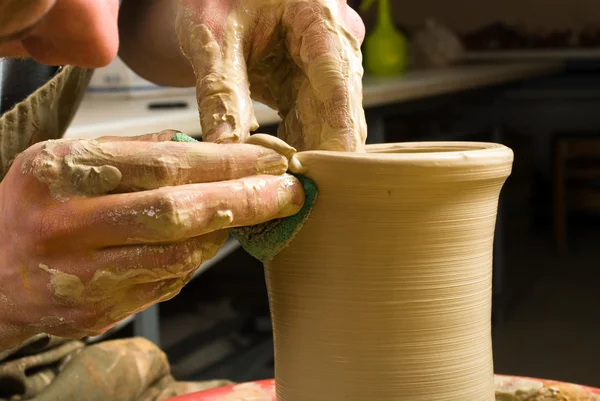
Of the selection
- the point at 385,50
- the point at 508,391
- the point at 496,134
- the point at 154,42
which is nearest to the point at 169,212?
the point at 508,391

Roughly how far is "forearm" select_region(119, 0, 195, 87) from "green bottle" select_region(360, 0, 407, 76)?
2507mm

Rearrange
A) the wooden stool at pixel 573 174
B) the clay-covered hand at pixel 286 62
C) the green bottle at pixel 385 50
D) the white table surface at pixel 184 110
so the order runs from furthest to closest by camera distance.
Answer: the wooden stool at pixel 573 174 → the green bottle at pixel 385 50 → the white table surface at pixel 184 110 → the clay-covered hand at pixel 286 62

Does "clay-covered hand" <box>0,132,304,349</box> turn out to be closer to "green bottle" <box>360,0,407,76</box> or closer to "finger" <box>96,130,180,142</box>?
"finger" <box>96,130,180,142</box>

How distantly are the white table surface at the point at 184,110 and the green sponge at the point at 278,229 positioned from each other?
2.28ft

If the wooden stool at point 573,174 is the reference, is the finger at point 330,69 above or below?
above

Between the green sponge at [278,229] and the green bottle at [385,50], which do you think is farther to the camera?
the green bottle at [385,50]

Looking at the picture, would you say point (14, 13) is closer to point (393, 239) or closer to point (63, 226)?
point (63, 226)

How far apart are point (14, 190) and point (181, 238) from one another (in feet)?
0.48

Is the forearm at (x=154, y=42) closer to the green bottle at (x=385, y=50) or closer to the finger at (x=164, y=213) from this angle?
the finger at (x=164, y=213)

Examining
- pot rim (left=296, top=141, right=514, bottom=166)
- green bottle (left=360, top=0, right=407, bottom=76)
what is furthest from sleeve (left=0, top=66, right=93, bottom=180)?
green bottle (left=360, top=0, right=407, bottom=76)

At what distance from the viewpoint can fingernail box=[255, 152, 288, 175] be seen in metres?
0.65

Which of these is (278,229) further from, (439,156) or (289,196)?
(439,156)

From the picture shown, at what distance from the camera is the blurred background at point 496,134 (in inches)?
93.3

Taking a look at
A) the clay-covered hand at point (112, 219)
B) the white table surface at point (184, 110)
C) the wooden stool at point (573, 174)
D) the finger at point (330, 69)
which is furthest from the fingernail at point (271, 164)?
the wooden stool at point (573, 174)
